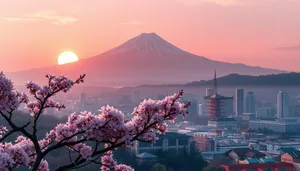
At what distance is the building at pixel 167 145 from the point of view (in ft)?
66.6

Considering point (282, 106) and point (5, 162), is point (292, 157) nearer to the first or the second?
point (5, 162)

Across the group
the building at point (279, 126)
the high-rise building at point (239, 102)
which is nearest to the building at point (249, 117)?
the building at point (279, 126)

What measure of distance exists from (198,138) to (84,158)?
84.5 ft

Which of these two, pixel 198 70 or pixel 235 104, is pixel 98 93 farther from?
pixel 198 70

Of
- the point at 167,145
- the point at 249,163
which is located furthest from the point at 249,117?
the point at 249,163

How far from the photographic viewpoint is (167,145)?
21469 mm

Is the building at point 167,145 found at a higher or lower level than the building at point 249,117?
lower

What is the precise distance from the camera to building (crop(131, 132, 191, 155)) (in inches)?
800

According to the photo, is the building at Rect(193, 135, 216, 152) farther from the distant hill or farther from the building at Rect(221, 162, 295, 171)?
the distant hill

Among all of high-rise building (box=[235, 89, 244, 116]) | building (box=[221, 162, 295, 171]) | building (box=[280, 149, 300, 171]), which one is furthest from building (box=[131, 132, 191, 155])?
high-rise building (box=[235, 89, 244, 116])

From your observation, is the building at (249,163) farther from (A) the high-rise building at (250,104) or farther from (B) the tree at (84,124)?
(A) the high-rise building at (250,104)

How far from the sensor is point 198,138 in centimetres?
2798

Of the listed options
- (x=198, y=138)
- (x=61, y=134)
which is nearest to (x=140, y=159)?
(x=198, y=138)

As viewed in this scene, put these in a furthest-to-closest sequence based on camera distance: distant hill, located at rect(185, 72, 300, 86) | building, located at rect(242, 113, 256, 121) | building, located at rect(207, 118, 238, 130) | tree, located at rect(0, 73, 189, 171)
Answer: distant hill, located at rect(185, 72, 300, 86) < building, located at rect(242, 113, 256, 121) < building, located at rect(207, 118, 238, 130) < tree, located at rect(0, 73, 189, 171)
